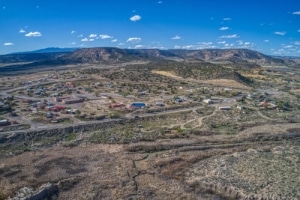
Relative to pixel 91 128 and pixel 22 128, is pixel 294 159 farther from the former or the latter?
pixel 22 128

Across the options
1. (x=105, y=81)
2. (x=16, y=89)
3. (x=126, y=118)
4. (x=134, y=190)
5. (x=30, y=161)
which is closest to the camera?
(x=134, y=190)

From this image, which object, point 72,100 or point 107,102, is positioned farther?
point 72,100

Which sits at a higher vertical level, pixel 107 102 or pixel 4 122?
pixel 4 122

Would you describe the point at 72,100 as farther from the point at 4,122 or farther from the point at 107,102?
the point at 4,122

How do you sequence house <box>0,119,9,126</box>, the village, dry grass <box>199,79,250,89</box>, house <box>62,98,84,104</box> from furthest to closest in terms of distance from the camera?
dry grass <box>199,79,250,89</box>
house <box>62,98,84,104</box>
the village
house <box>0,119,9,126</box>

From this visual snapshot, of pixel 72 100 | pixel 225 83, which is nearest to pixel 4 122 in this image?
pixel 72 100

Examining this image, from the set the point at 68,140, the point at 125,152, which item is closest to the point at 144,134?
the point at 125,152

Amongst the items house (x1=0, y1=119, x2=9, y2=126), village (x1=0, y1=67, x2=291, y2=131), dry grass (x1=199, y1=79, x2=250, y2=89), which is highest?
house (x1=0, y1=119, x2=9, y2=126)

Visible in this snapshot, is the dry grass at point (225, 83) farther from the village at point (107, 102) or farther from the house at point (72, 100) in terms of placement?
the house at point (72, 100)

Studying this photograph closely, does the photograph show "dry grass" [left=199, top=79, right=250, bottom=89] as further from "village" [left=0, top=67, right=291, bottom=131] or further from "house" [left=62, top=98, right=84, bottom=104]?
"house" [left=62, top=98, right=84, bottom=104]

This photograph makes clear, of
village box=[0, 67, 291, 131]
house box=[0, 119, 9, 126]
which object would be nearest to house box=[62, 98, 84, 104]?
village box=[0, 67, 291, 131]

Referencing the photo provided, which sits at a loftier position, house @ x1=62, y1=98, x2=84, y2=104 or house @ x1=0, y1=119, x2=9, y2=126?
house @ x1=0, y1=119, x2=9, y2=126
